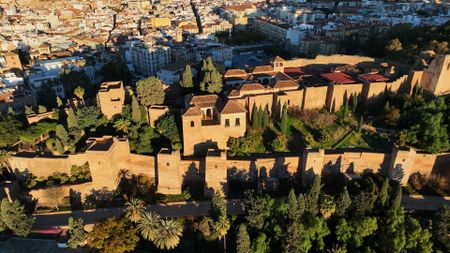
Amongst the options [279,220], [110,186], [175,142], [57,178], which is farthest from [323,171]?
[57,178]

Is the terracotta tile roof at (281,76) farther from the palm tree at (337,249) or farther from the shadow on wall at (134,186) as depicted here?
the palm tree at (337,249)

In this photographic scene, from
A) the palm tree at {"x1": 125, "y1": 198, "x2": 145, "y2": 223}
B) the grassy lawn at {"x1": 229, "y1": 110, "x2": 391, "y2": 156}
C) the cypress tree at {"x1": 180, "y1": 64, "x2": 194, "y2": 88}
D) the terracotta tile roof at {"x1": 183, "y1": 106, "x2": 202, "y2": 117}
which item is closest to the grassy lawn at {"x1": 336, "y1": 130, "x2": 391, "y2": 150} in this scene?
the grassy lawn at {"x1": 229, "y1": 110, "x2": 391, "y2": 156}

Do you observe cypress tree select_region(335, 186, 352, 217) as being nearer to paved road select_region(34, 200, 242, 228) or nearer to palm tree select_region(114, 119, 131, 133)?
paved road select_region(34, 200, 242, 228)

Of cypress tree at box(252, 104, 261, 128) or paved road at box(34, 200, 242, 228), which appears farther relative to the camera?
cypress tree at box(252, 104, 261, 128)

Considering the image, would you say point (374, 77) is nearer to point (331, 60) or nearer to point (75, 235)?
point (331, 60)

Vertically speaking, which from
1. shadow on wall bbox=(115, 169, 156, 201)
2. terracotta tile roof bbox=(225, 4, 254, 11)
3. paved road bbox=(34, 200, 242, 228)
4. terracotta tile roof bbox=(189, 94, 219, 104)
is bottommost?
paved road bbox=(34, 200, 242, 228)

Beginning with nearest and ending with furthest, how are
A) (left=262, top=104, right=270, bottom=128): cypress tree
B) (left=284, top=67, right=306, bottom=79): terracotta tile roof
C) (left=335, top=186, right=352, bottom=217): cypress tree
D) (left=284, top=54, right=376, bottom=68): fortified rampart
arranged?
1. (left=335, top=186, right=352, bottom=217): cypress tree
2. (left=262, top=104, right=270, bottom=128): cypress tree
3. (left=284, top=67, right=306, bottom=79): terracotta tile roof
4. (left=284, top=54, right=376, bottom=68): fortified rampart

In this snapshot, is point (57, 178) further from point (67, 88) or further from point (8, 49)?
point (8, 49)

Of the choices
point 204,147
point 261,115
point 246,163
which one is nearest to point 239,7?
point 261,115
